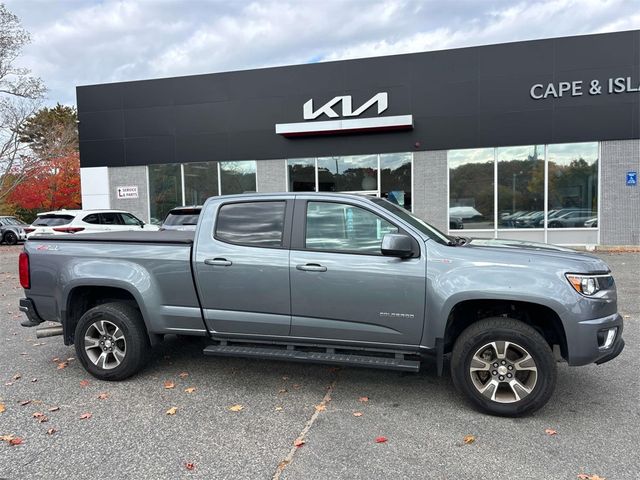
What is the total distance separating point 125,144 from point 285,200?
15.9 m

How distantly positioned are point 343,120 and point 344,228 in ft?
40.3

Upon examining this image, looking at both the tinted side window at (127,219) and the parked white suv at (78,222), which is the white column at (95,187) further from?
the parked white suv at (78,222)

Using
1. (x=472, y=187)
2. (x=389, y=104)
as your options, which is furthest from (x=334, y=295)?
(x=389, y=104)

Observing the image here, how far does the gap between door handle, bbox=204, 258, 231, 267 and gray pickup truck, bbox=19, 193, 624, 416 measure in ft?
0.06

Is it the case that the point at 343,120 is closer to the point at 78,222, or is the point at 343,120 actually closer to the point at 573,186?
the point at 573,186

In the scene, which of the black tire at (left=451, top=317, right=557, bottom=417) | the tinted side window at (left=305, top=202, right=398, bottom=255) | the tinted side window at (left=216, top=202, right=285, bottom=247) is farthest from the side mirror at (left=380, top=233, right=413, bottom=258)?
the tinted side window at (left=216, top=202, right=285, bottom=247)

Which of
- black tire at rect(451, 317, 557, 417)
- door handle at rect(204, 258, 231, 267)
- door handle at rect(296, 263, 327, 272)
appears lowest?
black tire at rect(451, 317, 557, 417)

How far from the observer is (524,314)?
419 cm

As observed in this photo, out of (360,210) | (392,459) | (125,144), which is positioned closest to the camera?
(392,459)

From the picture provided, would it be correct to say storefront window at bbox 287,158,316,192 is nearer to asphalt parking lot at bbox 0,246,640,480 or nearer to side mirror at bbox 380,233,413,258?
asphalt parking lot at bbox 0,246,640,480

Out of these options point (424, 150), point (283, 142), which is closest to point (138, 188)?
point (283, 142)

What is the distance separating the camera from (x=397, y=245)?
153 inches

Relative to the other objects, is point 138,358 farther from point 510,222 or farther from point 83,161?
point 83,161

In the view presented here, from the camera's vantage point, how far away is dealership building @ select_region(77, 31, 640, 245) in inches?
581
